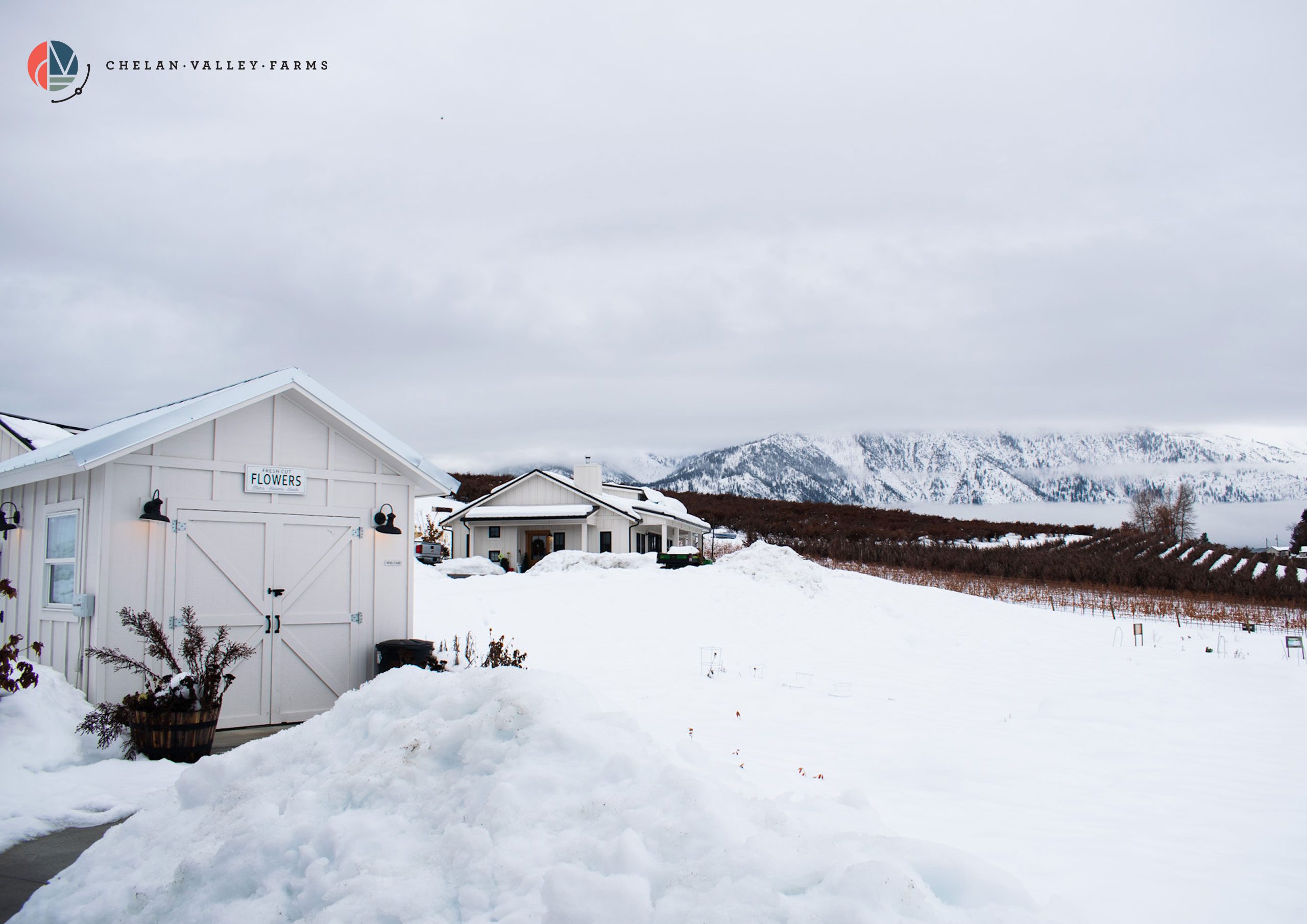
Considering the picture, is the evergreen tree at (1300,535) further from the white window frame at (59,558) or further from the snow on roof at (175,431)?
the white window frame at (59,558)

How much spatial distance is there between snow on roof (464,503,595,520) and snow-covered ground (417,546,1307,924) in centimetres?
1053

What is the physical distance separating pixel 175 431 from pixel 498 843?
6582 millimetres

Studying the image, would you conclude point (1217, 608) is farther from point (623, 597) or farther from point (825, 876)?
point (825, 876)

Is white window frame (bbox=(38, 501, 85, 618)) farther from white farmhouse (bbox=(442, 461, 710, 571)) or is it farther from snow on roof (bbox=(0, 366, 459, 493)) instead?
white farmhouse (bbox=(442, 461, 710, 571))

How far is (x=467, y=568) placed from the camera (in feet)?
84.7

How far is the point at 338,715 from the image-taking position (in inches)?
208

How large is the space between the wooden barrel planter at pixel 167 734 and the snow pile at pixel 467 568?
17.2 metres

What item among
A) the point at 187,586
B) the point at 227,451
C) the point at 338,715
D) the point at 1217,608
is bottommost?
the point at 1217,608

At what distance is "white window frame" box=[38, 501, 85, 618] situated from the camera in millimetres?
8109

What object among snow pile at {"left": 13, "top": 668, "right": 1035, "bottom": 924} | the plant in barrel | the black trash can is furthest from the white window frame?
snow pile at {"left": 13, "top": 668, "right": 1035, "bottom": 924}

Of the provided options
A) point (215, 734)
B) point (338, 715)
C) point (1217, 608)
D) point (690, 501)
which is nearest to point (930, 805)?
point (338, 715)

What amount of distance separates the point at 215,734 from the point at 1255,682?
1506cm

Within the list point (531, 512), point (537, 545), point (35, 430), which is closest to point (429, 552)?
Answer: point (537, 545)

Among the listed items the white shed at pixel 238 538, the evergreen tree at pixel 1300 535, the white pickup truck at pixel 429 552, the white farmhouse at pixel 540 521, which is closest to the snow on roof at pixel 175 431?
the white shed at pixel 238 538
